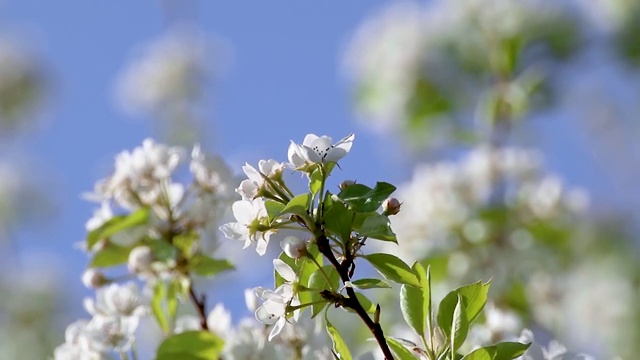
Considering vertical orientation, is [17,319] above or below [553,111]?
above

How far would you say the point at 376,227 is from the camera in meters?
0.84

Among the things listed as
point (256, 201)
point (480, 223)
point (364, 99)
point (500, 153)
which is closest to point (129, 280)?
point (256, 201)

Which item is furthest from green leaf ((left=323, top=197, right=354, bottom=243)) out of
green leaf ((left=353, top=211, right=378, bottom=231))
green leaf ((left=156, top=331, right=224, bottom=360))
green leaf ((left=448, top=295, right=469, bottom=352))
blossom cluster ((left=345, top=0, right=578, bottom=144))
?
blossom cluster ((left=345, top=0, right=578, bottom=144))

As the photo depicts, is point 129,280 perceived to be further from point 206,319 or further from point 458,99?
point 458,99

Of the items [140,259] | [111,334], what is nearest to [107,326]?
[111,334]

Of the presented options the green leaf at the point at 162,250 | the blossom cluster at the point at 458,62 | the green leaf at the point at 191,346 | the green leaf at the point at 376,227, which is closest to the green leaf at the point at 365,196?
the green leaf at the point at 376,227

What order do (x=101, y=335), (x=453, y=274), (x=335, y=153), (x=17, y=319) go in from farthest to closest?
(x=17, y=319) < (x=453, y=274) < (x=101, y=335) < (x=335, y=153)

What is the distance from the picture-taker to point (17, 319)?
3.95m

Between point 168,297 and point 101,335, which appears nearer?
point 101,335

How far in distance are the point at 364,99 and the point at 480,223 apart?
4.84 ft

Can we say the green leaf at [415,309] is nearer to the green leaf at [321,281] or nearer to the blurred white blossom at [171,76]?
the green leaf at [321,281]

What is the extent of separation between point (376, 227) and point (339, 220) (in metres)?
0.03

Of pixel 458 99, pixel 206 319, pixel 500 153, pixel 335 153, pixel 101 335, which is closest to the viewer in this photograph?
pixel 335 153

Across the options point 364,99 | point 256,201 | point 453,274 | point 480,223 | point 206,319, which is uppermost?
point 364,99
